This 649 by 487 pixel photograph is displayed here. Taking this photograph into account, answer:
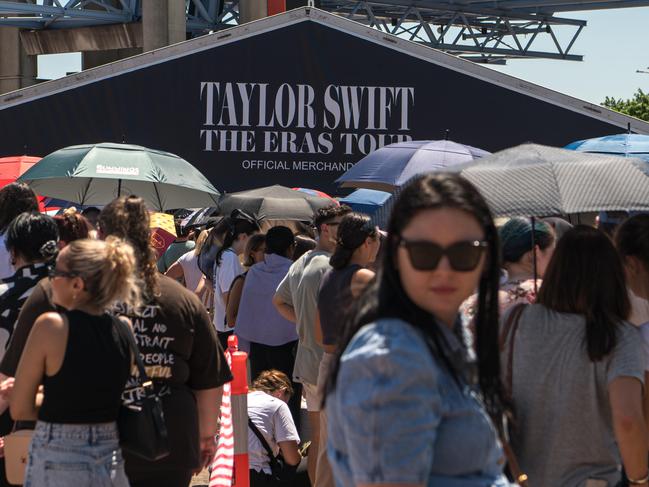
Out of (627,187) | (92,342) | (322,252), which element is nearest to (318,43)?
(322,252)

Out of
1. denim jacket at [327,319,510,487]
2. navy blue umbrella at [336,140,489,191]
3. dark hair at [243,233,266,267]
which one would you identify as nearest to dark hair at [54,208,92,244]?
dark hair at [243,233,266,267]

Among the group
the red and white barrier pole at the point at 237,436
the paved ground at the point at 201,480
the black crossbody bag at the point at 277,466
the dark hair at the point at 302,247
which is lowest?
the paved ground at the point at 201,480

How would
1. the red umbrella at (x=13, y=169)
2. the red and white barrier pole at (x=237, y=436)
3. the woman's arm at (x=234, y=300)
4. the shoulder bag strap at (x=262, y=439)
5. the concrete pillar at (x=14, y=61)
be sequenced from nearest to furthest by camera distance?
the red and white barrier pole at (x=237, y=436) → the shoulder bag strap at (x=262, y=439) → the woman's arm at (x=234, y=300) → the red umbrella at (x=13, y=169) → the concrete pillar at (x=14, y=61)

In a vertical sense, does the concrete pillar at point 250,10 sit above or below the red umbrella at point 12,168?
above

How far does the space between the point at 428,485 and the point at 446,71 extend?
22.5m

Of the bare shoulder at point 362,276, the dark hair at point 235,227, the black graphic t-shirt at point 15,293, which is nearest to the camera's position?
the black graphic t-shirt at point 15,293

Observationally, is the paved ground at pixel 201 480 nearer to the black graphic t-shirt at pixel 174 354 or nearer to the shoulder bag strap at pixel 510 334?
the black graphic t-shirt at pixel 174 354

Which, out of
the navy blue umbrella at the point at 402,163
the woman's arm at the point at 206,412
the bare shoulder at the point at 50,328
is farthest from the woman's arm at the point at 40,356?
the navy blue umbrella at the point at 402,163

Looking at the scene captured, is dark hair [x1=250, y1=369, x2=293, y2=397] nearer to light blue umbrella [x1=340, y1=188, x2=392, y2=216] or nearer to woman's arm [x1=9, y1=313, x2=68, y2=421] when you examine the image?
woman's arm [x1=9, y1=313, x2=68, y2=421]

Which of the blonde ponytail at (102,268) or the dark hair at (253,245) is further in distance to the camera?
the dark hair at (253,245)

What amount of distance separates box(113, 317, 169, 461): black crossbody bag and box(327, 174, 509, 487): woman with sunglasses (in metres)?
1.95

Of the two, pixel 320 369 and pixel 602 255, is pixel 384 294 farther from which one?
pixel 320 369

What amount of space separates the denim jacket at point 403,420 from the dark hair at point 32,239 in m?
3.11

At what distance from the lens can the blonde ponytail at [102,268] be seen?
4383 millimetres
